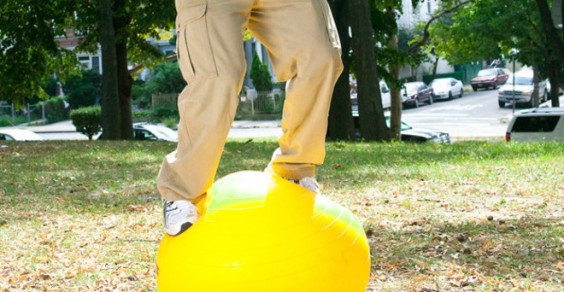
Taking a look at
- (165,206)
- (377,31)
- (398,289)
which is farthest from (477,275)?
(377,31)

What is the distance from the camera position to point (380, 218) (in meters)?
7.57

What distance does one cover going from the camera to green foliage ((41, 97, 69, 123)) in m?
50.2

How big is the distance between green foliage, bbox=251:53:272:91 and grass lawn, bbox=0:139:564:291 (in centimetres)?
3608

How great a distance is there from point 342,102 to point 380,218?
48.3ft

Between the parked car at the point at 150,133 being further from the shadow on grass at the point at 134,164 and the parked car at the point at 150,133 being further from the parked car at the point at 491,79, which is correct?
the parked car at the point at 491,79

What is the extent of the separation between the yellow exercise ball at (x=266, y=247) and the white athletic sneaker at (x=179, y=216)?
5cm

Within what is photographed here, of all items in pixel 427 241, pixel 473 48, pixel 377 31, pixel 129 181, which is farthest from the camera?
pixel 473 48

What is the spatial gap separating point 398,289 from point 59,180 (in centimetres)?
659

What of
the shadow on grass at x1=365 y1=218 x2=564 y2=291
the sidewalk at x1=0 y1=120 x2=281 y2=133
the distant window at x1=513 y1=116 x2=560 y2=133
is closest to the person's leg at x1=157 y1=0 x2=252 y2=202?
the shadow on grass at x1=365 y1=218 x2=564 y2=291

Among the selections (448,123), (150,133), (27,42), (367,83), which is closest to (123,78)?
(27,42)

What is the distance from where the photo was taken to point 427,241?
6602 mm

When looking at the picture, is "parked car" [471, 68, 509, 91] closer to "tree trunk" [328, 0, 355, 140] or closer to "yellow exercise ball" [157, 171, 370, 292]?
"tree trunk" [328, 0, 355, 140]

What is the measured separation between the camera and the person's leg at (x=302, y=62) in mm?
4676

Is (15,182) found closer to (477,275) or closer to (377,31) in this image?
(477,275)
